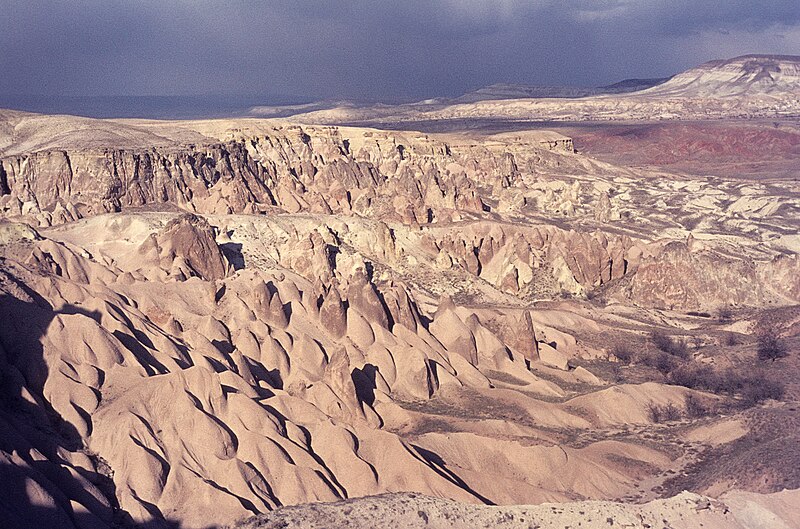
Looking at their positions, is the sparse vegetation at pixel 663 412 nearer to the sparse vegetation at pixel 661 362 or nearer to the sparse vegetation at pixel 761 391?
the sparse vegetation at pixel 761 391

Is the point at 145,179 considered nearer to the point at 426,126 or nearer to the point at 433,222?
the point at 433,222

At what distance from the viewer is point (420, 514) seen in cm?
1555

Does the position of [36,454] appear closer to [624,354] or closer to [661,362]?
[624,354]

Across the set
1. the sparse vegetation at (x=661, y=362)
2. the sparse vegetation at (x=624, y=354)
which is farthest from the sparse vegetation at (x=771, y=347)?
the sparse vegetation at (x=624, y=354)

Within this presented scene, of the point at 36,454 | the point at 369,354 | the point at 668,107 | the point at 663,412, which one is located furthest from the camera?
the point at 668,107

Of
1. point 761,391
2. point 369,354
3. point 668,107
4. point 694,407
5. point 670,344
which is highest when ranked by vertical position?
point 668,107

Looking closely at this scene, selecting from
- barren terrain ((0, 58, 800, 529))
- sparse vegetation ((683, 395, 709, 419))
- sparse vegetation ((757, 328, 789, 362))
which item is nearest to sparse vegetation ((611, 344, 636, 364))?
barren terrain ((0, 58, 800, 529))

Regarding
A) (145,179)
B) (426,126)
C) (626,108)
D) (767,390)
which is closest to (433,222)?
(145,179)

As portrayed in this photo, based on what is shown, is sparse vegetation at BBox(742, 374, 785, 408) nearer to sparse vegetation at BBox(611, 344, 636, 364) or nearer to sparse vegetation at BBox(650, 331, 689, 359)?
sparse vegetation at BBox(650, 331, 689, 359)

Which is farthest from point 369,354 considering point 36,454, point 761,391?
point 761,391

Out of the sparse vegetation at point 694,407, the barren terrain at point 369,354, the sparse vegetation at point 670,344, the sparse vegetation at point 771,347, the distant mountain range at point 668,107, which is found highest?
the distant mountain range at point 668,107

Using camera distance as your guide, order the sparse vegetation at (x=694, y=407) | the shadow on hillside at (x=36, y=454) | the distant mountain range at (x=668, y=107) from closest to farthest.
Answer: the shadow on hillside at (x=36, y=454) → the sparse vegetation at (x=694, y=407) → the distant mountain range at (x=668, y=107)

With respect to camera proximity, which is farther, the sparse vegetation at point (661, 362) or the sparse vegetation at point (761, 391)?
the sparse vegetation at point (661, 362)

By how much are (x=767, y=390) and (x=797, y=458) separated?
9939mm
